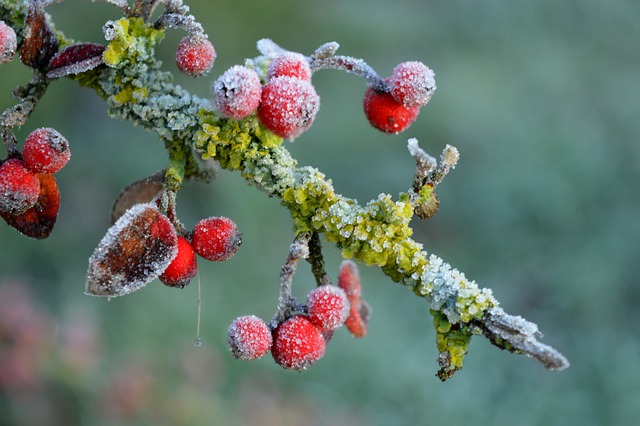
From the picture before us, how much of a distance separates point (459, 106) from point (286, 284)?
444cm

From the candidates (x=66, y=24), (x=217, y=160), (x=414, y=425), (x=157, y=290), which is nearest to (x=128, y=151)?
(x=66, y=24)

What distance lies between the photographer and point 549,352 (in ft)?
2.00

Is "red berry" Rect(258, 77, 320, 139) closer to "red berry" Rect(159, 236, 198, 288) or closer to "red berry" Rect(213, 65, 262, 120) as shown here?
"red berry" Rect(213, 65, 262, 120)

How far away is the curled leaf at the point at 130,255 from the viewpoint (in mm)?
692

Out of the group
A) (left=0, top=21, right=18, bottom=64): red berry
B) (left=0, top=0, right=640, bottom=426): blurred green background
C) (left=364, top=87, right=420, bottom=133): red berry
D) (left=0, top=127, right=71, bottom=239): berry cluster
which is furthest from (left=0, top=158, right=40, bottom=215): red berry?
(left=0, top=0, right=640, bottom=426): blurred green background

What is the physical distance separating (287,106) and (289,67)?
0.07 metres

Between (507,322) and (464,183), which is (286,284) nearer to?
(507,322)

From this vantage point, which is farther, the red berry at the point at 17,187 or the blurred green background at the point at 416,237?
the blurred green background at the point at 416,237

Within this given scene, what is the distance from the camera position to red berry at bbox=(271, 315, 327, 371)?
74 cm

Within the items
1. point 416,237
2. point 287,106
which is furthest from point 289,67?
point 416,237

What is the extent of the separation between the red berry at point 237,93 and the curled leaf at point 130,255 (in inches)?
5.0

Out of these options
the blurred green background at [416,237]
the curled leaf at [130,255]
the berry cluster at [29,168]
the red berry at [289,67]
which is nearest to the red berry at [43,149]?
the berry cluster at [29,168]

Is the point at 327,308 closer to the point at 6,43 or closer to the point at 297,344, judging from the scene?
the point at 297,344

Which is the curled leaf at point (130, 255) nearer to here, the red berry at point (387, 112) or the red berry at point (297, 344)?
the red berry at point (297, 344)
